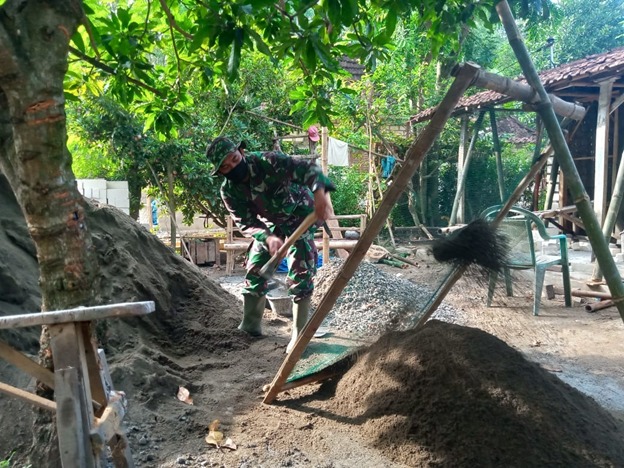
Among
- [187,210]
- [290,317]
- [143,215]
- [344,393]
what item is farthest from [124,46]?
[143,215]

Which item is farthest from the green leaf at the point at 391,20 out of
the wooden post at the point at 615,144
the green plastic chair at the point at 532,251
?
the wooden post at the point at 615,144

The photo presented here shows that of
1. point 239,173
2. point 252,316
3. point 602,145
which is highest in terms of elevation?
point 602,145

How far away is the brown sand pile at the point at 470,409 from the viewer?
2.07 metres

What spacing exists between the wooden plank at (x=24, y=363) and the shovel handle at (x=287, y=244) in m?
2.28

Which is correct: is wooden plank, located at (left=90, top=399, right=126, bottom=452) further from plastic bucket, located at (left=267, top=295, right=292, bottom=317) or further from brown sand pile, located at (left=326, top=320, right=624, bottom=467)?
plastic bucket, located at (left=267, top=295, right=292, bottom=317)

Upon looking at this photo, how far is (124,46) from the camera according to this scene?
293cm

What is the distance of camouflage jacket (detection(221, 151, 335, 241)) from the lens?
4.05 meters

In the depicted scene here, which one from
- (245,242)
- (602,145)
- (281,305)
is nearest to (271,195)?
(281,305)

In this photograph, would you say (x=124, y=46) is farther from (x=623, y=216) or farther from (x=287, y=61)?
(x=623, y=216)

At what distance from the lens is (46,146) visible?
5.70 feet

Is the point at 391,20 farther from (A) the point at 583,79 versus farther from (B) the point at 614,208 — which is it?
(A) the point at 583,79

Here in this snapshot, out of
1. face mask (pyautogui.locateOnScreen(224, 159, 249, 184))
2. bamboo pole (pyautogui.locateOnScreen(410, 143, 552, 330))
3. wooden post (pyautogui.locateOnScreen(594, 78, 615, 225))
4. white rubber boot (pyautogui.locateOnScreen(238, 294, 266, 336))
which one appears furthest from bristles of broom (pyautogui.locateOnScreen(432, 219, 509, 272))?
wooden post (pyautogui.locateOnScreen(594, 78, 615, 225))

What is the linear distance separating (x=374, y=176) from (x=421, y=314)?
8.05 meters

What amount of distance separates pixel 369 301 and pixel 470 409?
3.37m
